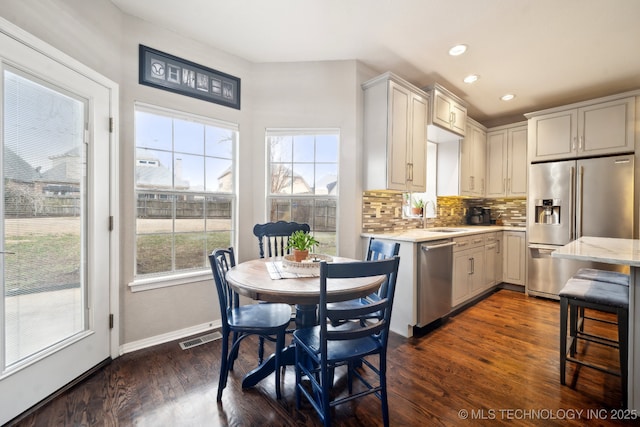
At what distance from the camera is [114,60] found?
7.16 ft

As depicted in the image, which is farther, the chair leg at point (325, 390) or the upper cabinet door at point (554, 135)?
the upper cabinet door at point (554, 135)

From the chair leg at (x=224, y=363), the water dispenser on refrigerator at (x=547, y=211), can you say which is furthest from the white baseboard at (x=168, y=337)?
the water dispenser on refrigerator at (x=547, y=211)

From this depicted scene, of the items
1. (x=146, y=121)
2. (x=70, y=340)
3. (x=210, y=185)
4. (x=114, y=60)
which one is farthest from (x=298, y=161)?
(x=70, y=340)

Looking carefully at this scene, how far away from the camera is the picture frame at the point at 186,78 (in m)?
2.38

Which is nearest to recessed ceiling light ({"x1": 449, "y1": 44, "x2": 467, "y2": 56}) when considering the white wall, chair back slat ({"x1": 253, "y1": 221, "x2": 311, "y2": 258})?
the white wall

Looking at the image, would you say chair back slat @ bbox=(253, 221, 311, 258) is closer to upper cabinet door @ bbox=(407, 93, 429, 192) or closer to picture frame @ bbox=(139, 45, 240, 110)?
picture frame @ bbox=(139, 45, 240, 110)

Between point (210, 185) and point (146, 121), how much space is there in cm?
75

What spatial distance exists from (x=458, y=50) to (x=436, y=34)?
39cm

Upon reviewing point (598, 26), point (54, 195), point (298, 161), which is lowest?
point (54, 195)

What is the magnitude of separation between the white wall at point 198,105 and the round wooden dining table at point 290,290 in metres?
1.07

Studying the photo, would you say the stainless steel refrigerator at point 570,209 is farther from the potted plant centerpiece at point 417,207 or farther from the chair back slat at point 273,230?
the chair back slat at point 273,230

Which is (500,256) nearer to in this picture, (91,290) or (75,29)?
(91,290)

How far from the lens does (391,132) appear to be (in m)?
2.91

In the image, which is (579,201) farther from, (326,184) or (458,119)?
(326,184)
